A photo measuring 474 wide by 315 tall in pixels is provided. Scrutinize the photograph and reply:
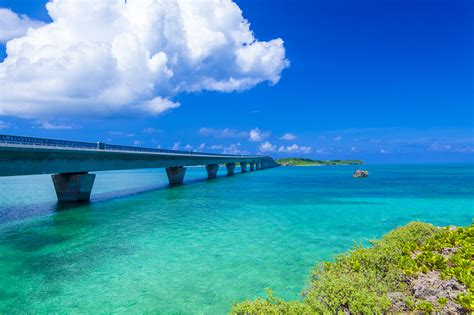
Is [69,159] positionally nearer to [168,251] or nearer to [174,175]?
[168,251]

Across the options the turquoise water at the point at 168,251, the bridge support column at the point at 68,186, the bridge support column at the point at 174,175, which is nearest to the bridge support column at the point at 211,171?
the bridge support column at the point at 174,175

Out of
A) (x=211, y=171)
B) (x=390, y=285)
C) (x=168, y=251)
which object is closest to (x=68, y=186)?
(x=168, y=251)

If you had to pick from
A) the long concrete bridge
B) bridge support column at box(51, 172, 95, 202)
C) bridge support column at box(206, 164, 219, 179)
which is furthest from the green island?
bridge support column at box(206, 164, 219, 179)

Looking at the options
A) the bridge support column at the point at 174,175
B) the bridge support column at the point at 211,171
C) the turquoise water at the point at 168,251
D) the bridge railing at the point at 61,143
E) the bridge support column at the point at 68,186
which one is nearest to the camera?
the turquoise water at the point at 168,251

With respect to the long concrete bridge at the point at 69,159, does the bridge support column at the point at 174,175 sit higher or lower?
lower

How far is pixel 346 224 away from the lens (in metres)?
21.9

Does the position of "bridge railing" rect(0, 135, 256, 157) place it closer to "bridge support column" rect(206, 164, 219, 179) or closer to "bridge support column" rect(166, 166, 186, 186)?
"bridge support column" rect(166, 166, 186, 186)

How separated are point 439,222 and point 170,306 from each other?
2278 cm

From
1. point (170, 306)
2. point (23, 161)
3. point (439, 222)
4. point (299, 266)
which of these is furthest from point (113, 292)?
point (439, 222)

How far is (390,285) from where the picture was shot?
7.63 m

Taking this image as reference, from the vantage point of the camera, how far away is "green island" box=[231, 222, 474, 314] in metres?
6.29

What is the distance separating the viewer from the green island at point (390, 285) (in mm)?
6285

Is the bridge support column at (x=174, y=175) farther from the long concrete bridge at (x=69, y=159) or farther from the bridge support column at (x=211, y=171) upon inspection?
the bridge support column at (x=211, y=171)

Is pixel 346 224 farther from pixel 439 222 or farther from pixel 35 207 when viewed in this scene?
pixel 35 207
